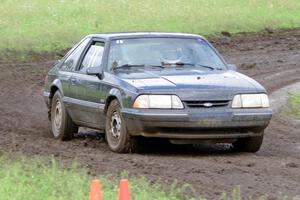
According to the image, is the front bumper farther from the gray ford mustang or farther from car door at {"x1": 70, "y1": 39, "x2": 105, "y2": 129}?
car door at {"x1": 70, "y1": 39, "x2": 105, "y2": 129}

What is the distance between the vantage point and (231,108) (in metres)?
11.3

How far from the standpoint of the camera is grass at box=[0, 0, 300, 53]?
91.2ft

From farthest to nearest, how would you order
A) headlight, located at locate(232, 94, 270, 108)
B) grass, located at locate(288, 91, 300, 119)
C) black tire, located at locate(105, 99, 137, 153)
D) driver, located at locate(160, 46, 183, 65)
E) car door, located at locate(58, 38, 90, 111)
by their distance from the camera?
grass, located at locate(288, 91, 300, 119), car door, located at locate(58, 38, 90, 111), driver, located at locate(160, 46, 183, 65), black tire, located at locate(105, 99, 137, 153), headlight, located at locate(232, 94, 270, 108)

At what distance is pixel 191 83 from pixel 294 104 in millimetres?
5661

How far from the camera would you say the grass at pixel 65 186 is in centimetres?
844

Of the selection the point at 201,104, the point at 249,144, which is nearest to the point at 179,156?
the point at 201,104

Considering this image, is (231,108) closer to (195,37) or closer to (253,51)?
(195,37)

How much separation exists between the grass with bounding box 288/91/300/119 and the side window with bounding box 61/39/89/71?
4054mm

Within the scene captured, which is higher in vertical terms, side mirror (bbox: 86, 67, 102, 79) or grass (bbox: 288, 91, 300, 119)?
side mirror (bbox: 86, 67, 102, 79)

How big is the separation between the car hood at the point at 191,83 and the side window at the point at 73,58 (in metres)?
1.52

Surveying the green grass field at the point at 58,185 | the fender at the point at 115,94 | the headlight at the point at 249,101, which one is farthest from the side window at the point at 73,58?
the green grass field at the point at 58,185

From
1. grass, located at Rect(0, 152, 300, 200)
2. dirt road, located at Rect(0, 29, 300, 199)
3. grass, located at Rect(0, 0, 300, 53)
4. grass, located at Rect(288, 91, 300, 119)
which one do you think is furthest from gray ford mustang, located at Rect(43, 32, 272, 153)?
grass, located at Rect(0, 0, 300, 53)

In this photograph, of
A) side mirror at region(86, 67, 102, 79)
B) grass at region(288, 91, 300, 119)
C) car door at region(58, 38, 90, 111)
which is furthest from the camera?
grass at region(288, 91, 300, 119)

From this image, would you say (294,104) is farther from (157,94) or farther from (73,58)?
(157,94)
